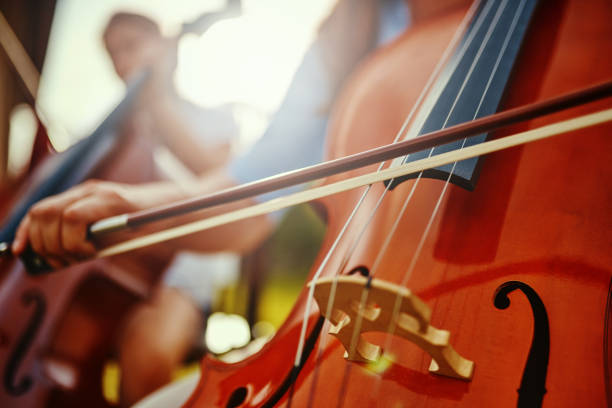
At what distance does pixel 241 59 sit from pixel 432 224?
1435 millimetres

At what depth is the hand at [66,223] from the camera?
1.61 feet

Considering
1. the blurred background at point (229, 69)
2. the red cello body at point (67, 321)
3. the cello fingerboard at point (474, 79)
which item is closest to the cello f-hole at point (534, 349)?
the cello fingerboard at point (474, 79)

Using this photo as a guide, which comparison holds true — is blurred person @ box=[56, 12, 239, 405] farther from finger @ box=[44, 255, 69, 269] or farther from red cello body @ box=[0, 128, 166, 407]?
finger @ box=[44, 255, 69, 269]

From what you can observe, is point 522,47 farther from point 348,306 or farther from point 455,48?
point 348,306

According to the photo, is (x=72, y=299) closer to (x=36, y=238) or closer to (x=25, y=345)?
(x=25, y=345)

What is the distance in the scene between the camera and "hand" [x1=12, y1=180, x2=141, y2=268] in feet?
1.61

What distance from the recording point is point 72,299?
2.47 ft

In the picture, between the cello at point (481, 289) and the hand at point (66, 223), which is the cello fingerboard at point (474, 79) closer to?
the cello at point (481, 289)

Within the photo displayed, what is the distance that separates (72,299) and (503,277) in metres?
0.77

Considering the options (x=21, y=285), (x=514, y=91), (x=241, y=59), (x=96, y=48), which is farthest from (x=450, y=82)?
(x=96, y=48)

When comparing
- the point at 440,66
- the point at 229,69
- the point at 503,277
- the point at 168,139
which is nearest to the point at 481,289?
the point at 503,277

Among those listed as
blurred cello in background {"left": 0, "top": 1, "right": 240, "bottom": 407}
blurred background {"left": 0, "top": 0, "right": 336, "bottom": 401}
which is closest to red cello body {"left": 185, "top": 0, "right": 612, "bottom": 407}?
blurred cello in background {"left": 0, "top": 1, "right": 240, "bottom": 407}

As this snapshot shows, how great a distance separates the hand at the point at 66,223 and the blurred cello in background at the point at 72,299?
0.13 feet

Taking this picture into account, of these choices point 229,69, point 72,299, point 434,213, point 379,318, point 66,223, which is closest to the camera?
point 379,318
